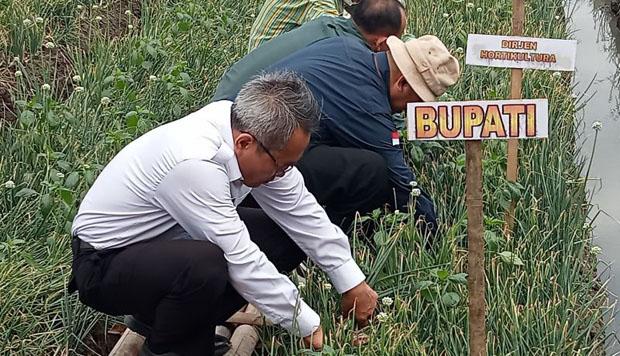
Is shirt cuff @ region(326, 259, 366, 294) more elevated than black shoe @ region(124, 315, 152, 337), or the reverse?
shirt cuff @ region(326, 259, 366, 294)

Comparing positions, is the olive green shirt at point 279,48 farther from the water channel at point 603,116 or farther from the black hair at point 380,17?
the water channel at point 603,116

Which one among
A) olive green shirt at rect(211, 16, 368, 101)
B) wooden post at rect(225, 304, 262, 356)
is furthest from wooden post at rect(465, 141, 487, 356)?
olive green shirt at rect(211, 16, 368, 101)

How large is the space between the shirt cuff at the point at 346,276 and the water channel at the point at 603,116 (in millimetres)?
908

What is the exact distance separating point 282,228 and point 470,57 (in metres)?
0.89

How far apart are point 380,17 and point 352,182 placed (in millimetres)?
729

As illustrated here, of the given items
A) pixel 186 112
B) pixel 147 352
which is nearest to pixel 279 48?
pixel 186 112

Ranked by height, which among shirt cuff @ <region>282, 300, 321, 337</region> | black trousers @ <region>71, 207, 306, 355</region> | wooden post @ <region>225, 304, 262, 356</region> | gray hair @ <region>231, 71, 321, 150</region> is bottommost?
wooden post @ <region>225, 304, 262, 356</region>

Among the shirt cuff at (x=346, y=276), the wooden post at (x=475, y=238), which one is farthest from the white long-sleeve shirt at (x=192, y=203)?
the wooden post at (x=475, y=238)

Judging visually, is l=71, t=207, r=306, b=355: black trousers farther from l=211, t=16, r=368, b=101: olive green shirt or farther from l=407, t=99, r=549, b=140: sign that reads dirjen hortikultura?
l=211, t=16, r=368, b=101: olive green shirt

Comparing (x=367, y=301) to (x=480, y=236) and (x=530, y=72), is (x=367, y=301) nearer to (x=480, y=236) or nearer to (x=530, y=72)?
(x=480, y=236)

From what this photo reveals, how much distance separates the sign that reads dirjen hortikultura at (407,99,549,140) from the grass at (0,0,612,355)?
54 centimetres

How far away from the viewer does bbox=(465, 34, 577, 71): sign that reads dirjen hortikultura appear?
291cm

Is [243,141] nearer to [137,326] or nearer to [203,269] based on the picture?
[203,269]

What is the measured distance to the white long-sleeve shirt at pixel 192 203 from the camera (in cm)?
225
